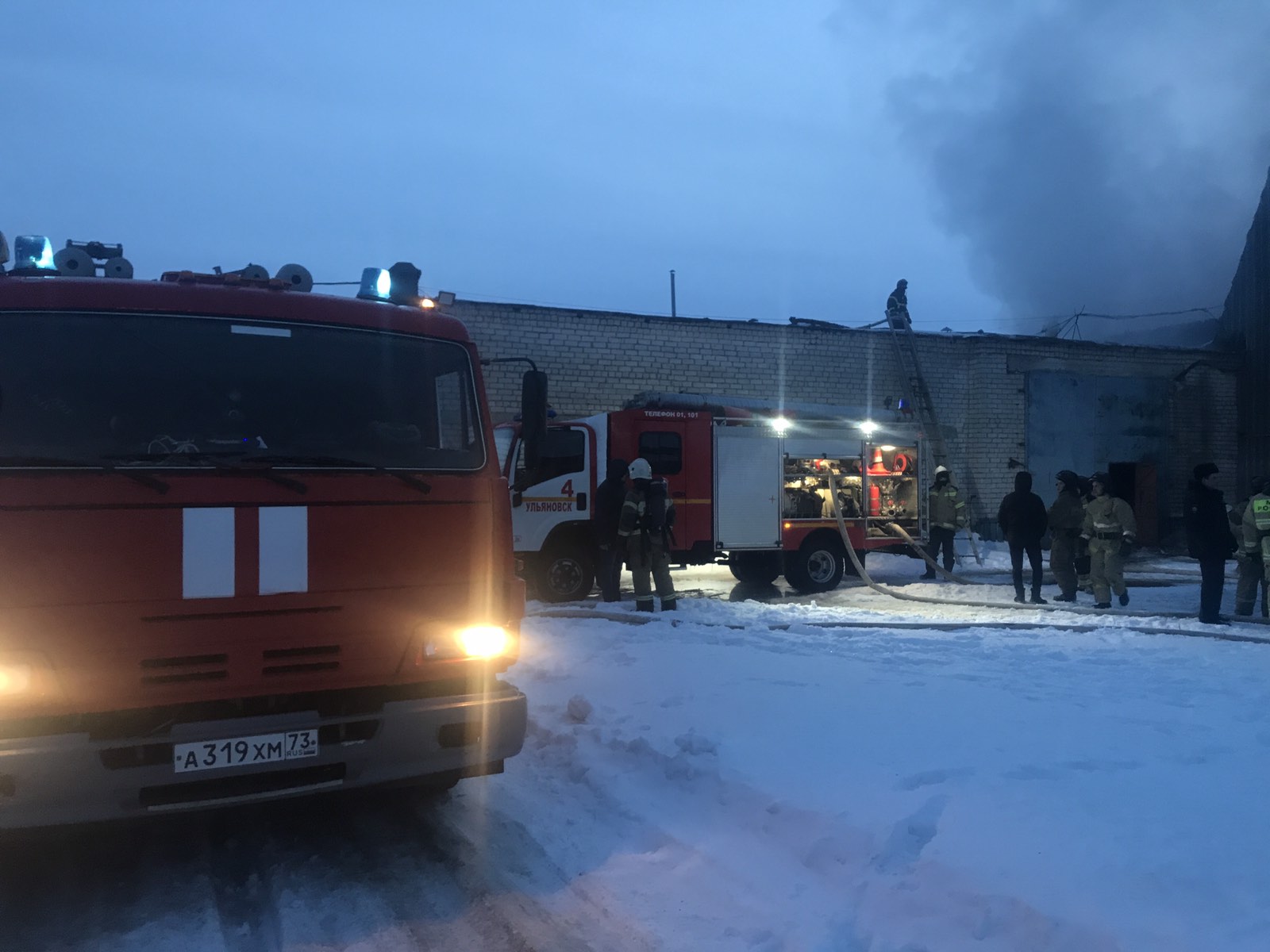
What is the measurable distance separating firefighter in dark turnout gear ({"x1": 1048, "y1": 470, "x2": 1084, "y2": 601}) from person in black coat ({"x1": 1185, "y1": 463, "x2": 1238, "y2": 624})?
1819 mm

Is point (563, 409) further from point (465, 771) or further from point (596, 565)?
point (465, 771)

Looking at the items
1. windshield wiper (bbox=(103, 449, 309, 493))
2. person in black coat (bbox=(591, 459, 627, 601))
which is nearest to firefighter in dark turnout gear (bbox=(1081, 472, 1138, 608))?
person in black coat (bbox=(591, 459, 627, 601))

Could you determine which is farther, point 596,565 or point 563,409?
point 563,409

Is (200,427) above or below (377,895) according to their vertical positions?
above

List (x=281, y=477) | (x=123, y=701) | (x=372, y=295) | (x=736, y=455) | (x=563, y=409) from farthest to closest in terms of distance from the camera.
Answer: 1. (x=563, y=409)
2. (x=736, y=455)
3. (x=372, y=295)
4. (x=281, y=477)
5. (x=123, y=701)

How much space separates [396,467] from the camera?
408cm

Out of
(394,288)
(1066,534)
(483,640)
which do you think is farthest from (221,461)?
(1066,534)

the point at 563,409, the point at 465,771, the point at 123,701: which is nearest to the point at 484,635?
the point at 465,771

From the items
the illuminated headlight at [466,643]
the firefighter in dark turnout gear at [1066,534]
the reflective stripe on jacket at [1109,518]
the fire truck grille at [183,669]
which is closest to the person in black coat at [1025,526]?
the firefighter in dark turnout gear at [1066,534]

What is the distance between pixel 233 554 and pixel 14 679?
2.65 ft

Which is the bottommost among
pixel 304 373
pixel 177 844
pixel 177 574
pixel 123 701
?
pixel 177 844

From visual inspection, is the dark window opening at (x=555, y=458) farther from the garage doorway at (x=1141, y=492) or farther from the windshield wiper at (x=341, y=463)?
the garage doorway at (x=1141, y=492)

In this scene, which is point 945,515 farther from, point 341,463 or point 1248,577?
point 341,463

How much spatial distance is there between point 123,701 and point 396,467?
1351 mm
